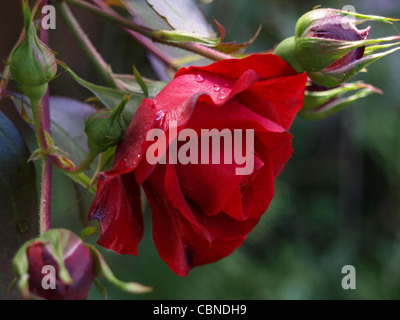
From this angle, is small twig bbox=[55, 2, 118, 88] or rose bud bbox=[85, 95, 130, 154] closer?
rose bud bbox=[85, 95, 130, 154]

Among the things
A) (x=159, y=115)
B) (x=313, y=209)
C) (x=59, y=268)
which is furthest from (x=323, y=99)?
(x=313, y=209)

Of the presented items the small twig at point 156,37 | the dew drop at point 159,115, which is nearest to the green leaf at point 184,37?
the small twig at point 156,37

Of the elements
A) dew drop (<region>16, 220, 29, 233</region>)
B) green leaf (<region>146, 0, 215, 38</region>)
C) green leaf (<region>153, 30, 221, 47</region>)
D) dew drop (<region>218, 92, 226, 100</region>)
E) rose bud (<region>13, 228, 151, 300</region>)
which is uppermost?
green leaf (<region>146, 0, 215, 38</region>)

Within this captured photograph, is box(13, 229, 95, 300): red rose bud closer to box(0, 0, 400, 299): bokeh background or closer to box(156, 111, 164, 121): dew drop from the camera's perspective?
box(156, 111, 164, 121): dew drop

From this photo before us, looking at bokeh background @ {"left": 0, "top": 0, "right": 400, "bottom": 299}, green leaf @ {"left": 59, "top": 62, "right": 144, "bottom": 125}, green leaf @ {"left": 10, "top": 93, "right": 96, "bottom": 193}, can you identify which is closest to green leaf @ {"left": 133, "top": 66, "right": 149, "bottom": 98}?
green leaf @ {"left": 59, "top": 62, "right": 144, "bottom": 125}

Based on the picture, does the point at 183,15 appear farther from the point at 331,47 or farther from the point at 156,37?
the point at 331,47

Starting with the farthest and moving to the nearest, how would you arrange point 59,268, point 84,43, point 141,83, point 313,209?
point 313,209, point 84,43, point 141,83, point 59,268

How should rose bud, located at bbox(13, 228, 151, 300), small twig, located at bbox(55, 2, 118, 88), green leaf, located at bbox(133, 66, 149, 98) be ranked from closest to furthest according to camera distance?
rose bud, located at bbox(13, 228, 151, 300) → green leaf, located at bbox(133, 66, 149, 98) → small twig, located at bbox(55, 2, 118, 88)
